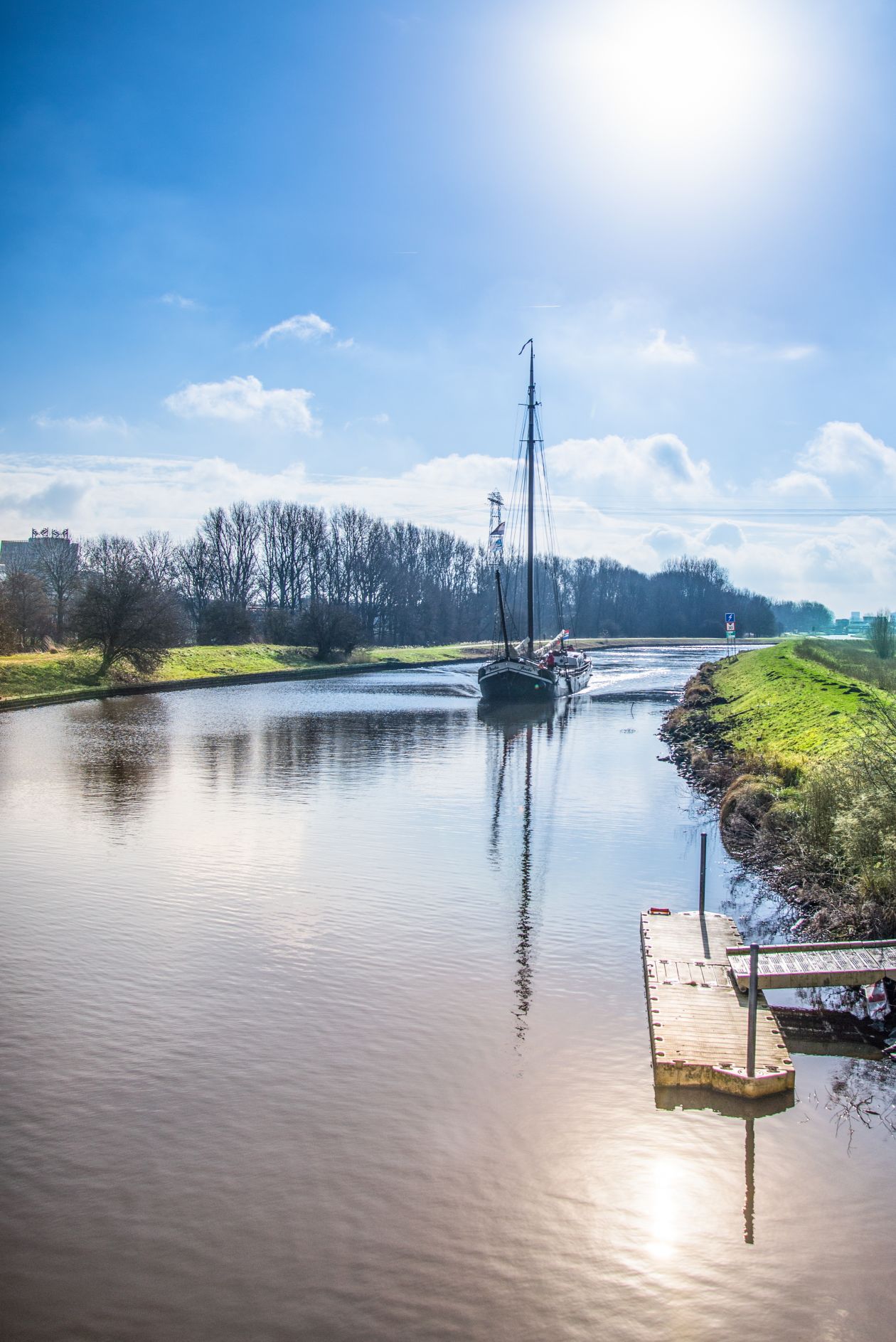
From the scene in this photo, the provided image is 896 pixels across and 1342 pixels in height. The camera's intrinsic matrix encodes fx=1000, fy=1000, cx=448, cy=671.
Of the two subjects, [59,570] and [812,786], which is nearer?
[812,786]

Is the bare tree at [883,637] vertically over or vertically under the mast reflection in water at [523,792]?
over

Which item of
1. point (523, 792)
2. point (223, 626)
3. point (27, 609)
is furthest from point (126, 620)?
point (523, 792)

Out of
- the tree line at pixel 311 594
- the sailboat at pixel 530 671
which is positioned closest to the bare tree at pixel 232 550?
the tree line at pixel 311 594

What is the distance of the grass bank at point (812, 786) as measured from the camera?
36.7 feet

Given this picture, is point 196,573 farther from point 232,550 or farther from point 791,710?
point 791,710

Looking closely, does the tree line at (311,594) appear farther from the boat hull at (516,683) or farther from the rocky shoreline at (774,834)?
the rocky shoreline at (774,834)

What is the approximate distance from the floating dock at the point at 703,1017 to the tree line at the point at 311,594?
3764cm

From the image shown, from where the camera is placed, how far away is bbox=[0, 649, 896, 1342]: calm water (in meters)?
5.74

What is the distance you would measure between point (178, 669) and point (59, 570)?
2673 centimetres

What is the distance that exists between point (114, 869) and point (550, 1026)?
25.8 ft

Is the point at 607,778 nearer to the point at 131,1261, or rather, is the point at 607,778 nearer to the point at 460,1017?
the point at 460,1017

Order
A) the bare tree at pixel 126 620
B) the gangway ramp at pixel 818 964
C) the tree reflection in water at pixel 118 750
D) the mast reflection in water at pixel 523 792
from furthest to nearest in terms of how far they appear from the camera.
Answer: the bare tree at pixel 126 620 < the tree reflection in water at pixel 118 750 < the mast reflection in water at pixel 523 792 < the gangway ramp at pixel 818 964

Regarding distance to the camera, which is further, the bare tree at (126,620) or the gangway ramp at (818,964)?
the bare tree at (126,620)

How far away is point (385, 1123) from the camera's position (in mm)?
7457
